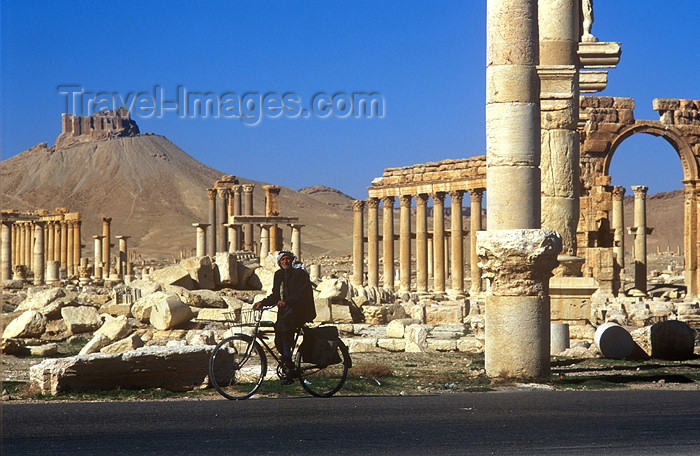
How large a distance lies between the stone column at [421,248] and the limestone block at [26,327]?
23.5m

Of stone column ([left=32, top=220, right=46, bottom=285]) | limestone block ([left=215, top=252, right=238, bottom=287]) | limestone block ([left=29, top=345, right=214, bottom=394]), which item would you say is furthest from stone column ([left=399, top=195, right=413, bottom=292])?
limestone block ([left=29, top=345, right=214, bottom=394])

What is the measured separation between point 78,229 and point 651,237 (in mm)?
77607

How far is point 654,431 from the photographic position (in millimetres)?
7961

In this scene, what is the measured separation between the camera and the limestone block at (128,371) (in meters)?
10.3

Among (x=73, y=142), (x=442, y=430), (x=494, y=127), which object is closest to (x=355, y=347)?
(x=494, y=127)

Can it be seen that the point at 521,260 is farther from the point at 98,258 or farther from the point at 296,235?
the point at 98,258

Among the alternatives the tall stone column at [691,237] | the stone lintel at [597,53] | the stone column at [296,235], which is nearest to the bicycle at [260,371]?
the stone lintel at [597,53]

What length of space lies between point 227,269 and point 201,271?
0.76 m

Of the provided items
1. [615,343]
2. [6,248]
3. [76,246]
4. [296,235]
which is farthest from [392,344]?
[76,246]

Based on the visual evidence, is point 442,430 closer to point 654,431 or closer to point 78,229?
point 654,431

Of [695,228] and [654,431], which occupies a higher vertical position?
[695,228]

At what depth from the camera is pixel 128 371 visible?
1052cm

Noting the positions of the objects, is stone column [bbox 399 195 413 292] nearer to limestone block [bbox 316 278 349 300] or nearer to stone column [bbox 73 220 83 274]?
limestone block [bbox 316 278 349 300]

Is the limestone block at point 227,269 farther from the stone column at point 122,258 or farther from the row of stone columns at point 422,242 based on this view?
the stone column at point 122,258
